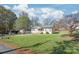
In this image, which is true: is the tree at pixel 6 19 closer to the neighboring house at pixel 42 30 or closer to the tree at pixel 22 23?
the tree at pixel 22 23

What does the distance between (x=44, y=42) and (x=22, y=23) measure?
7.9 inches

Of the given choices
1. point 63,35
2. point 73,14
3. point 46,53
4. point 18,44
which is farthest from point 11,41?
point 73,14

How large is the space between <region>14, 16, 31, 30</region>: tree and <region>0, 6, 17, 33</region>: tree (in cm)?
3

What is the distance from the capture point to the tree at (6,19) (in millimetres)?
1294

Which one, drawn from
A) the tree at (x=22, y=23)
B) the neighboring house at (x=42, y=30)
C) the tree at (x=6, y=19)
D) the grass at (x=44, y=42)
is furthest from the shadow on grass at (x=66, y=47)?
the tree at (x=6, y=19)

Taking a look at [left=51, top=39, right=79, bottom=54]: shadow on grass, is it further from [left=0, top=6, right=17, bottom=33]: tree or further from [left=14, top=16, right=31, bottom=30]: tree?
[left=0, top=6, right=17, bottom=33]: tree

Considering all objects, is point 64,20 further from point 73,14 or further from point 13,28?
point 13,28

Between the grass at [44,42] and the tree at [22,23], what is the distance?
61 millimetres

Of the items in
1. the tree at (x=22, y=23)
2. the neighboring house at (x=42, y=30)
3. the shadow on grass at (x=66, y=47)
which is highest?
the tree at (x=22, y=23)

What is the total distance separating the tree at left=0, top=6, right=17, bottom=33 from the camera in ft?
4.25

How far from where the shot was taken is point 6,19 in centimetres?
130

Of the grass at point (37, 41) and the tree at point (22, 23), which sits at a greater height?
the tree at point (22, 23)

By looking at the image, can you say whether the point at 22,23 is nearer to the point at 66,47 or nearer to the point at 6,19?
the point at 6,19

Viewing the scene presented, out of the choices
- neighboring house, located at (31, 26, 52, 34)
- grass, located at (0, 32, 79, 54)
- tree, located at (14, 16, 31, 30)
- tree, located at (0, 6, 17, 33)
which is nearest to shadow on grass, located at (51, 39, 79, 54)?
grass, located at (0, 32, 79, 54)
